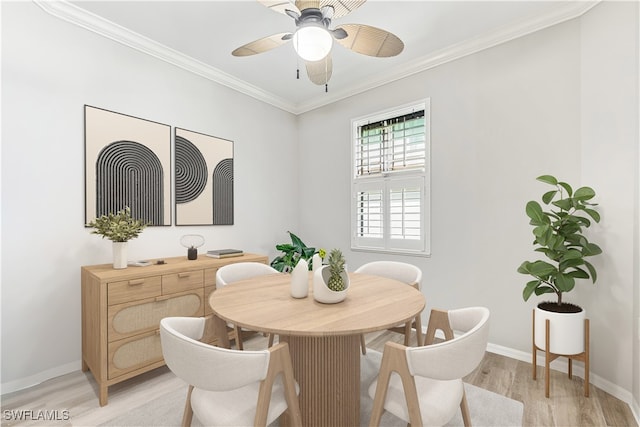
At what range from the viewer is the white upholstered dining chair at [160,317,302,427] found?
1.02 m

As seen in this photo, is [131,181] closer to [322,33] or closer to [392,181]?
[322,33]

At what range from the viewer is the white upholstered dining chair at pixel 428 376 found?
3.59 feet

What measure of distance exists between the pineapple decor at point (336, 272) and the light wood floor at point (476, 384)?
142 centimetres

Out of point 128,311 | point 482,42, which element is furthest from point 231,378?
point 482,42

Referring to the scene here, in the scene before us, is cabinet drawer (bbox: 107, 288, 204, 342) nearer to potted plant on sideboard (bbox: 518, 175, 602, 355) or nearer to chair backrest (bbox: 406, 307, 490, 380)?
chair backrest (bbox: 406, 307, 490, 380)

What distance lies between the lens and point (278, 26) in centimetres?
249

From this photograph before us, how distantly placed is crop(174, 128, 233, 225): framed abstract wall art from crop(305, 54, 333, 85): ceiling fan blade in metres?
1.61

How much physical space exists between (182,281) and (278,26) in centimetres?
222

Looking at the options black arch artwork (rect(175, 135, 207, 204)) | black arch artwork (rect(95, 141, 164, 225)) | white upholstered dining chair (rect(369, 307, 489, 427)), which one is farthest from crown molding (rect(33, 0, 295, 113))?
white upholstered dining chair (rect(369, 307, 489, 427))

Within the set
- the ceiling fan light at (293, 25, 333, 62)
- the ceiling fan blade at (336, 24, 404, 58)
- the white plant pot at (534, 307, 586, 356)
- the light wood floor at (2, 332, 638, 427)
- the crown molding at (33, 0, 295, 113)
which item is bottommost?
the light wood floor at (2, 332, 638, 427)

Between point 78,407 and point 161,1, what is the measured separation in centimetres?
283

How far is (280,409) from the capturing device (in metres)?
1.20

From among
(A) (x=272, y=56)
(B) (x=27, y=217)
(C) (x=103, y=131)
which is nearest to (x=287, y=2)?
(A) (x=272, y=56)

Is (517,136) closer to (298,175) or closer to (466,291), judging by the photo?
(466,291)
